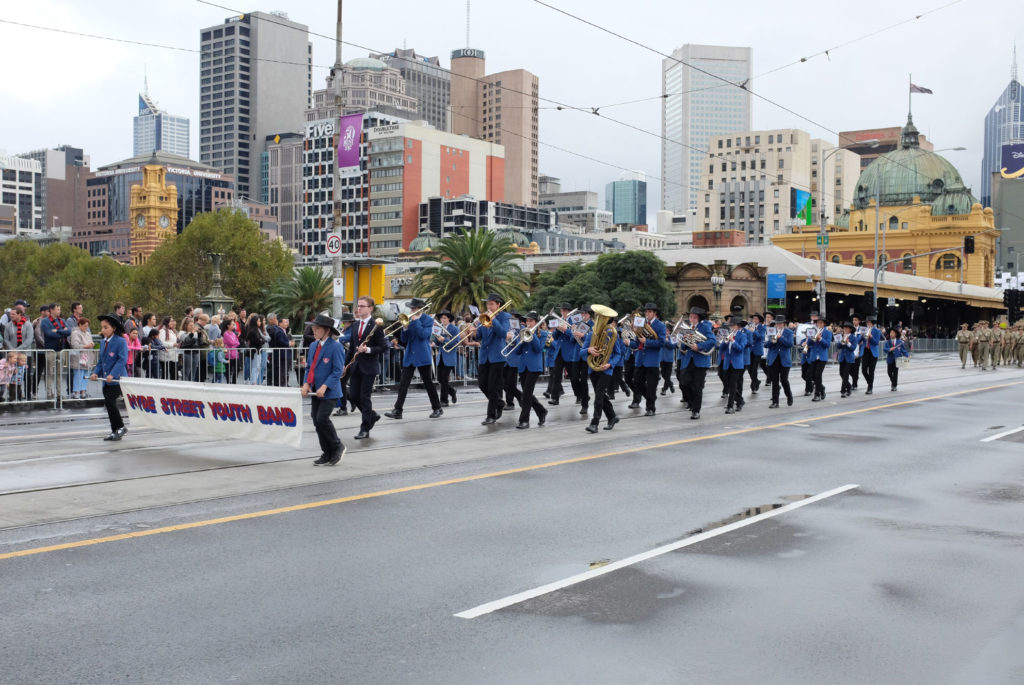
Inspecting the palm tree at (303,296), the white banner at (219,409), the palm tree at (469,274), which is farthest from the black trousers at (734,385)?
the palm tree at (303,296)

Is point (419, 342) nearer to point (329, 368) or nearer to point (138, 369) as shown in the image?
point (329, 368)

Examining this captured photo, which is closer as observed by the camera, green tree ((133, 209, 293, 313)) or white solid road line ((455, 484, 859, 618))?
white solid road line ((455, 484, 859, 618))

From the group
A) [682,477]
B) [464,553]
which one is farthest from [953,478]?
[464,553]

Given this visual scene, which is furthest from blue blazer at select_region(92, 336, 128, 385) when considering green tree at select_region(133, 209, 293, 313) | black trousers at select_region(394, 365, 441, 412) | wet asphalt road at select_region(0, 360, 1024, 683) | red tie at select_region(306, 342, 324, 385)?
green tree at select_region(133, 209, 293, 313)

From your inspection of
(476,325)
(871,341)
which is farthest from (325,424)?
(871,341)

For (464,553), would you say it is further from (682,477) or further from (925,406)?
(925,406)

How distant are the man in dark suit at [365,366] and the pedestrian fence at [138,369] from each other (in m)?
5.41

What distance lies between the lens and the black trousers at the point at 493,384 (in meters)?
15.6

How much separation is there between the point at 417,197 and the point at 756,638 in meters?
155

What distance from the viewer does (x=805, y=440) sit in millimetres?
14227

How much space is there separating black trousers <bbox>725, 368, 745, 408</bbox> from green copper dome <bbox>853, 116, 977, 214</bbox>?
4130 inches

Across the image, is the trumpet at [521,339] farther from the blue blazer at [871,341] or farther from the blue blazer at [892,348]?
the blue blazer at [892,348]

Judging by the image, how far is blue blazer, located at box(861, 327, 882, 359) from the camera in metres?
24.2

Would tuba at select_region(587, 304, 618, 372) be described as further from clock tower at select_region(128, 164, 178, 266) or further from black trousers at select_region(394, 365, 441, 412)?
clock tower at select_region(128, 164, 178, 266)
